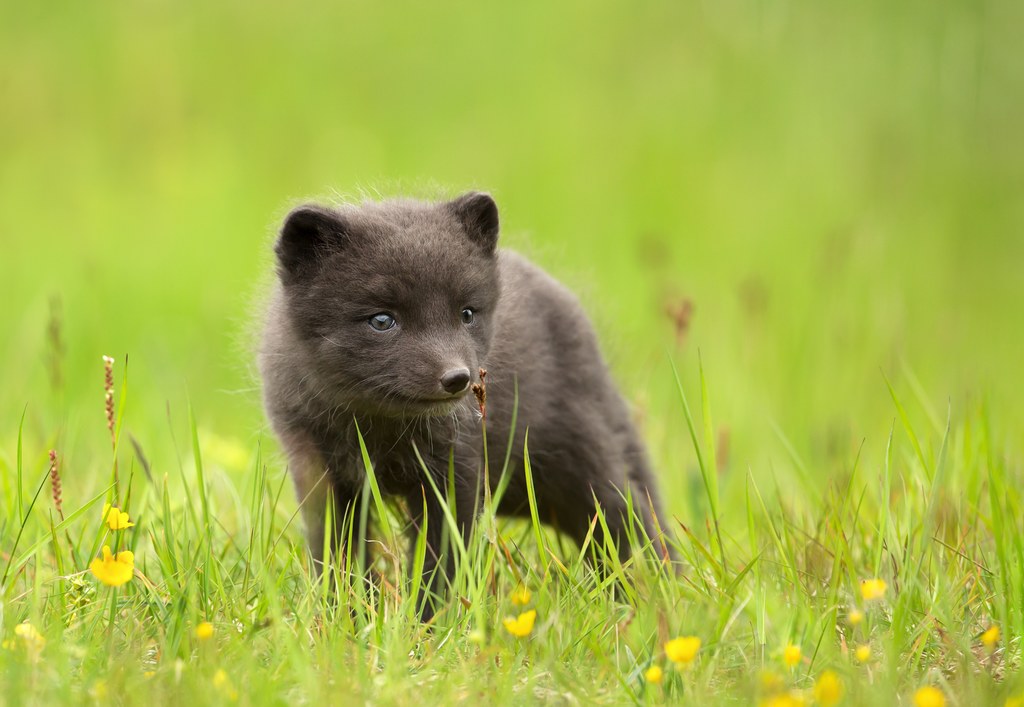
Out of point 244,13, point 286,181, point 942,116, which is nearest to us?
point 286,181

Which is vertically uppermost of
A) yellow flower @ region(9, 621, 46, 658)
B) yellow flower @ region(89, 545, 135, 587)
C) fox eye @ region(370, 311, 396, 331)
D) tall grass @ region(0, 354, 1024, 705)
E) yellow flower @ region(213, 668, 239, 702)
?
fox eye @ region(370, 311, 396, 331)

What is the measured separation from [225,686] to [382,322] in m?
1.51

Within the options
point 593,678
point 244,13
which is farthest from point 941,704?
point 244,13

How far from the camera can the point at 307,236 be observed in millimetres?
4375

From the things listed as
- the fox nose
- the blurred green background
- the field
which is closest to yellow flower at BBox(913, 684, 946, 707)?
the field

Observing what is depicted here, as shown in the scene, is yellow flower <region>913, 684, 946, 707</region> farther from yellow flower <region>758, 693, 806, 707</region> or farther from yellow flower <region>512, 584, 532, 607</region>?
yellow flower <region>512, 584, 532, 607</region>

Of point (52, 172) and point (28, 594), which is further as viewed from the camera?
point (52, 172)

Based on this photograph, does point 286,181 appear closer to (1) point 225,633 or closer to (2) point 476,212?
(2) point 476,212

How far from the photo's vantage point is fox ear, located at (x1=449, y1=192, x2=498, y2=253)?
4.60m

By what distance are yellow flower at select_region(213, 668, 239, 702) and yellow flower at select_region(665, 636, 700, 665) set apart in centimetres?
112

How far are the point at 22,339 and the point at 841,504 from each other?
5.74 metres

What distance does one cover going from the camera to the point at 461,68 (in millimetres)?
12922

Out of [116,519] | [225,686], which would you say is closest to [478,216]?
[116,519]

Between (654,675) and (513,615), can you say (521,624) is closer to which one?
(513,615)
